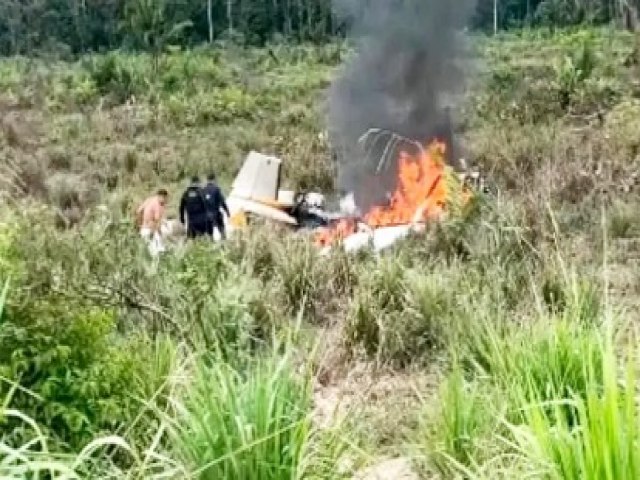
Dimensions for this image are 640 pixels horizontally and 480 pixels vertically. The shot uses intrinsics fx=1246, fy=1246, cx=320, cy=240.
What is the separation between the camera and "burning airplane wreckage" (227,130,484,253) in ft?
39.3

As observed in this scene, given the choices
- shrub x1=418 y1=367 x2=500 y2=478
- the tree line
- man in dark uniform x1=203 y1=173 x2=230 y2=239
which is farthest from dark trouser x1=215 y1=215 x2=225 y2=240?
the tree line

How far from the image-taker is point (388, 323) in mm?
7465

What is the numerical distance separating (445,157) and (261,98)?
14.0 meters

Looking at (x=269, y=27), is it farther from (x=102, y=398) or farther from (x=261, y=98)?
(x=102, y=398)

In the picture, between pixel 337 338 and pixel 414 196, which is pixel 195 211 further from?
pixel 337 338

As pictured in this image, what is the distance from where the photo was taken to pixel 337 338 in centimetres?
747

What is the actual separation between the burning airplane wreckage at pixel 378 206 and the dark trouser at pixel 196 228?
0.97 ft

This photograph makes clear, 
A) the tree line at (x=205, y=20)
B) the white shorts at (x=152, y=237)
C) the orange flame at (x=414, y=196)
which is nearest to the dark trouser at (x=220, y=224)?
the white shorts at (x=152, y=237)

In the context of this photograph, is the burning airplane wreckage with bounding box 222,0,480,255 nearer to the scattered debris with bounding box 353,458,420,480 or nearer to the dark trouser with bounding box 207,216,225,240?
the dark trouser with bounding box 207,216,225,240

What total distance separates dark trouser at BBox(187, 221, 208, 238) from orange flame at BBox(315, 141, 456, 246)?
1.25 meters

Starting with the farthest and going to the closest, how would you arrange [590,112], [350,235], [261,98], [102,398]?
[261,98], [590,112], [350,235], [102,398]

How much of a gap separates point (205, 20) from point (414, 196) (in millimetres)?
34881

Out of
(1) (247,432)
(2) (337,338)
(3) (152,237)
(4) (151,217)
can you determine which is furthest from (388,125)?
(1) (247,432)

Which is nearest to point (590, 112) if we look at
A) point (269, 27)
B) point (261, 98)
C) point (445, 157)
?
point (445, 157)
